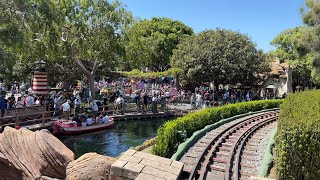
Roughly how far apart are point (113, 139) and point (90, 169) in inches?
726

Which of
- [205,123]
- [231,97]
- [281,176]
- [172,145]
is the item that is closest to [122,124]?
[205,123]

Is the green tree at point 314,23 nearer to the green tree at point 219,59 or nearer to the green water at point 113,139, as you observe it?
the green tree at point 219,59

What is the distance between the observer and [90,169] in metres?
5.98

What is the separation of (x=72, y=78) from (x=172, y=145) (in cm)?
2943

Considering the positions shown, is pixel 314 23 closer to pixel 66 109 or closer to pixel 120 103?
pixel 120 103

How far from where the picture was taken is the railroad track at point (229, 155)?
10.8 metres

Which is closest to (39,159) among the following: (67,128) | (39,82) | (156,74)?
(67,128)

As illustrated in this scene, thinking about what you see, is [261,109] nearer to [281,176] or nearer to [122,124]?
[122,124]

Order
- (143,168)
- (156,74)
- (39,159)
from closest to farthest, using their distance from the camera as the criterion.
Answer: (143,168) → (39,159) → (156,74)

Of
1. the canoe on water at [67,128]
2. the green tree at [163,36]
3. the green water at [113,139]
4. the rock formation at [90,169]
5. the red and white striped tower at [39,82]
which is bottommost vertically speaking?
the green water at [113,139]

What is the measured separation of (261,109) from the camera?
101 ft

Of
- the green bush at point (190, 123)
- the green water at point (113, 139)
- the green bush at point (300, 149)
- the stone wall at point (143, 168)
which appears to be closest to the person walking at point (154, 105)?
the green water at point (113, 139)

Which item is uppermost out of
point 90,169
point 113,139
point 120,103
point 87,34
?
point 87,34

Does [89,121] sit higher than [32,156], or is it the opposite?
[32,156]
